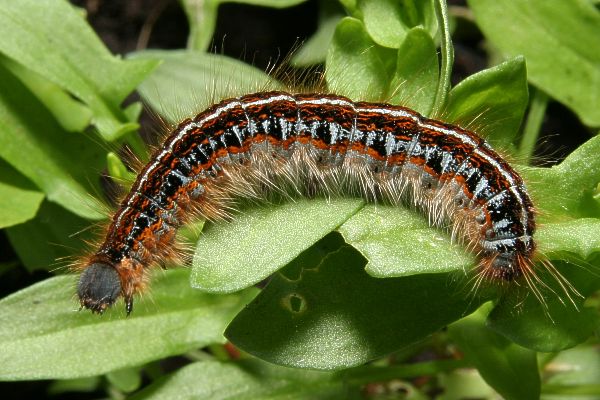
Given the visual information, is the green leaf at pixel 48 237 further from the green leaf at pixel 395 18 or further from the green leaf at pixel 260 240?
the green leaf at pixel 395 18

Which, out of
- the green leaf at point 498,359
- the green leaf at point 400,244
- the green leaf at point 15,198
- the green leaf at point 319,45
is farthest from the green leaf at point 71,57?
the green leaf at point 498,359

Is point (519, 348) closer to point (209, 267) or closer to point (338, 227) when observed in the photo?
point (338, 227)

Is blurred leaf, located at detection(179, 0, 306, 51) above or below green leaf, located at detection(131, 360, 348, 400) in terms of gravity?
above

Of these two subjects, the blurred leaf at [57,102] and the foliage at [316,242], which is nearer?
the foliage at [316,242]

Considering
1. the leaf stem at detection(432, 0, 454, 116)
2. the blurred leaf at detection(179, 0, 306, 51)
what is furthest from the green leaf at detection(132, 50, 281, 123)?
the leaf stem at detection(432, 0, 454, 116)

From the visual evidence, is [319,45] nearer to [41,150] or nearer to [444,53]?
[41,150]

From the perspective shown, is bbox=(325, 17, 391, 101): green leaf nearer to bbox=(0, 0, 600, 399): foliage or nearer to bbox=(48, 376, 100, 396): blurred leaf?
bbox=(0, 0, 600, 399): foliage

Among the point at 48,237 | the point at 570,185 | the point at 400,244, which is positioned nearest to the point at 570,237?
the point at 570,185
